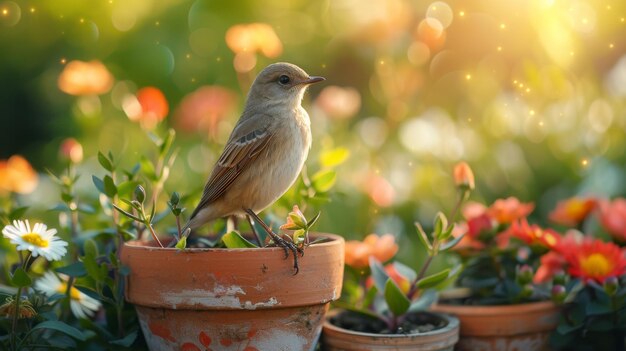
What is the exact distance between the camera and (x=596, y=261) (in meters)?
2.62

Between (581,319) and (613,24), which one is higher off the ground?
(613,24)

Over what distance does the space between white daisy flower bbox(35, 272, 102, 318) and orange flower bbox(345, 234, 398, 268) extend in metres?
0.93

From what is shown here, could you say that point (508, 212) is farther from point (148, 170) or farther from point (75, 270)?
point (75, 270)

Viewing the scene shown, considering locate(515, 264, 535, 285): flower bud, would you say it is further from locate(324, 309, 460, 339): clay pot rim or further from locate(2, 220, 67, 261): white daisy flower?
locate(2, 220, 67, 261): white daisy flower

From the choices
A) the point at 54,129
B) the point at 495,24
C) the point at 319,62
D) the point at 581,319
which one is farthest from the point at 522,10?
the point at 54,129

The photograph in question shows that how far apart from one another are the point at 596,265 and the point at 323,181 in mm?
1011

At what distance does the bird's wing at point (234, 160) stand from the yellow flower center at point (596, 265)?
3.95ft

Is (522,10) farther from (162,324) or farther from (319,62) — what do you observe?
(162,324)

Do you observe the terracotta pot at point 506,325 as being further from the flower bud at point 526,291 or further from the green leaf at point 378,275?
the green leaf at point 378,275

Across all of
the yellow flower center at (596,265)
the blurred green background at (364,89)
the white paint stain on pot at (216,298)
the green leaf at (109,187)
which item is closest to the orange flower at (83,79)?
the blurred green background at (364,89)

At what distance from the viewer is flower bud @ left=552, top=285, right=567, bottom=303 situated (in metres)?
2.67

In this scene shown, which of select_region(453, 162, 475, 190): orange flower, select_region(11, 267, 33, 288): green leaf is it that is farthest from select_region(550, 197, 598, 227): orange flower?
select_region(11, 267, 33, 288): green leaf

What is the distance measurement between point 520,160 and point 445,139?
0.50 m

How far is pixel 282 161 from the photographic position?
256cm
